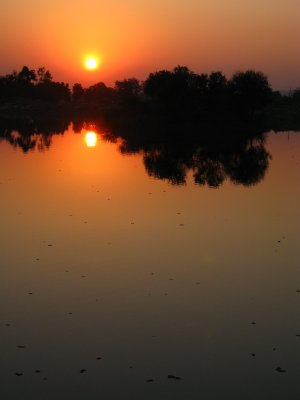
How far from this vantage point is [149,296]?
1145 cm

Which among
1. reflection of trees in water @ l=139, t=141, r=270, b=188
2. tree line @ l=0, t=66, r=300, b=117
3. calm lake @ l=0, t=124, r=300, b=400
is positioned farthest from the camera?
tree line @ l=0, t=66, r=300, b=117

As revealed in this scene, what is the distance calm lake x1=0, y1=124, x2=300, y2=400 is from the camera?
8.30 m

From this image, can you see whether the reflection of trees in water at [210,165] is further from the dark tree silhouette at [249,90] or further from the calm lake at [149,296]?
the dark tree silhouette at [249,90]

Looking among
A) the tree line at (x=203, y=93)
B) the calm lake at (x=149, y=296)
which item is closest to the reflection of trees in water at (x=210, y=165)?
the calm lake at (x=149, y=296)

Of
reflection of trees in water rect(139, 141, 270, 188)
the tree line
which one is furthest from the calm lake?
the tree line

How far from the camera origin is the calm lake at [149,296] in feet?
27.2

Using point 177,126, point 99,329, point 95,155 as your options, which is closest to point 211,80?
point 177,126

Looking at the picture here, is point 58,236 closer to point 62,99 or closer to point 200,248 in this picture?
point 200,248

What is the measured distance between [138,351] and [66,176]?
21418mm

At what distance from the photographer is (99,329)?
9.85 metres

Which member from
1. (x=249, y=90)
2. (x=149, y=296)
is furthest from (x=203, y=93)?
(x=149, y=296)

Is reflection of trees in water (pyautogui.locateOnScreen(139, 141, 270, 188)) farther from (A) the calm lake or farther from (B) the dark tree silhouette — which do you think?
(B) the dark tree silhouette

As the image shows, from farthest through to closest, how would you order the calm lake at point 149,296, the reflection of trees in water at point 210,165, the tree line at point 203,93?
the tree line at point 203,93
the reflection of trees in water at point 210,165
the calm lake at point 149,296

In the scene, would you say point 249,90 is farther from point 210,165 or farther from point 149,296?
point 149,296
